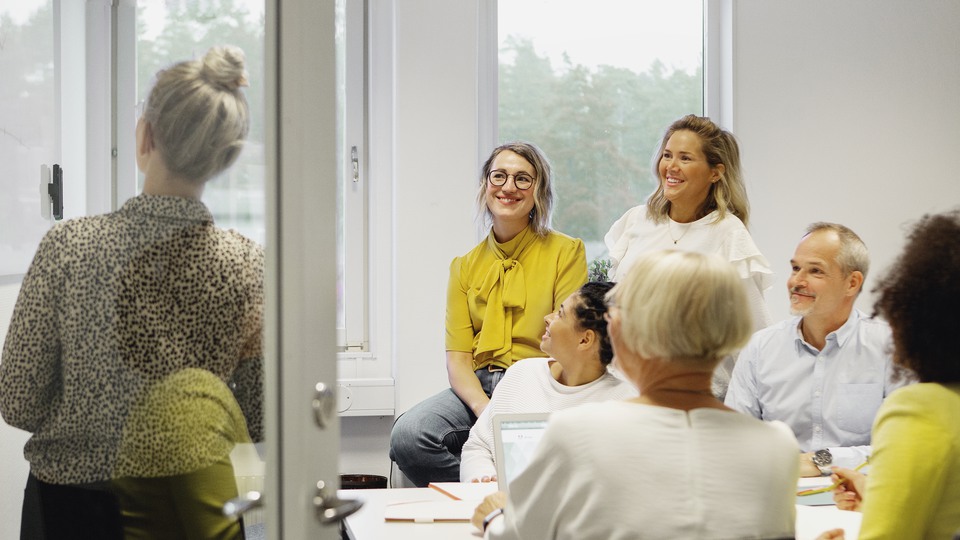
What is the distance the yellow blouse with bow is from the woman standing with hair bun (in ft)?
7.63

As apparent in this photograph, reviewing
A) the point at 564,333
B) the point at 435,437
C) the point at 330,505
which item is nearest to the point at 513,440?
the point at 564,333

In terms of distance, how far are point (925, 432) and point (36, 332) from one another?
1316 mm

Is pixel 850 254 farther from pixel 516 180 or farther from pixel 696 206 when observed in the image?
pixel 516 180

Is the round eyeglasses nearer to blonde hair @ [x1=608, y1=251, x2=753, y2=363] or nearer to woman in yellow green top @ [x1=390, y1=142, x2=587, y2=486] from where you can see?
woman in yellow green top @ [x1=390, y1=142, x2=587, y2=486]

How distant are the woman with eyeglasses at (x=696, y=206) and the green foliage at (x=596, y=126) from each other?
3.48ft

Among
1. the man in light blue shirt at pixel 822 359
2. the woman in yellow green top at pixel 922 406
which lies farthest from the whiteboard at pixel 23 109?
the man in light blue shirt at pixel 822 359

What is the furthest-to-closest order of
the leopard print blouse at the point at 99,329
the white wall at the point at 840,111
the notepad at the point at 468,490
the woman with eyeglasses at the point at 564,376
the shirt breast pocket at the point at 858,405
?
the white wall at the point at 840,111 < the shirt breast pocket at the point at 858,405 < the woman with eyeglasses at the point at 564,376 < the notepad at the point at 468,490 < the leopard print blouse at the point at 99,329

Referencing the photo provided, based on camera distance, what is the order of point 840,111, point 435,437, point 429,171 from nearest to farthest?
point 435,437, point 429,171, point 840,111

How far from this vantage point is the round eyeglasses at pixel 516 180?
148 inches

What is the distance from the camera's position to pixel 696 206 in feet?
11.4

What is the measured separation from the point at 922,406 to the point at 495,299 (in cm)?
230

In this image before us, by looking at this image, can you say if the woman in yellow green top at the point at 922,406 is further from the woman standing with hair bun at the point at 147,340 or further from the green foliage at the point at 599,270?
the green foliage at the point at 599,270

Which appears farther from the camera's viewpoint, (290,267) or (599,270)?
(599,270)

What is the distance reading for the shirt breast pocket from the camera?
2736mm
